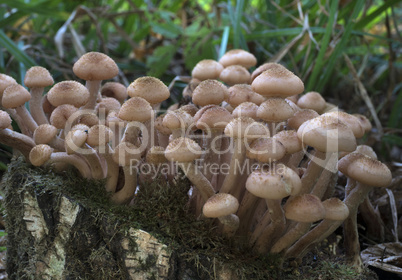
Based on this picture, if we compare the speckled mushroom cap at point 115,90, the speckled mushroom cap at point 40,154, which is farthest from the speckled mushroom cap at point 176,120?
the speckled mushroom cap at point 115,90

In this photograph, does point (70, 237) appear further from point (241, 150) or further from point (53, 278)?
point (241, 150)

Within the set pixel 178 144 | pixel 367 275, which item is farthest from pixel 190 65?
pixel 367 275

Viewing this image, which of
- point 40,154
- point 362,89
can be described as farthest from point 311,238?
point 362,89

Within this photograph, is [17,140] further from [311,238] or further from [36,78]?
[311,238]

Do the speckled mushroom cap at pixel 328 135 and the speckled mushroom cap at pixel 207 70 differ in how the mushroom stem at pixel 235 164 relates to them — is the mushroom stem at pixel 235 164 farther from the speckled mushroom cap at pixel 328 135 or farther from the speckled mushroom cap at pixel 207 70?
the speckled mushroom cap at pixel 207 70

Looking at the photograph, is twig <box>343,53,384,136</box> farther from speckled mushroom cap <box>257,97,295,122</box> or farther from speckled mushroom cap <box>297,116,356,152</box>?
speckled mushroom cap <box>297,116,356,152</box>

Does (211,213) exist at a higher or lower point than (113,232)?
higher


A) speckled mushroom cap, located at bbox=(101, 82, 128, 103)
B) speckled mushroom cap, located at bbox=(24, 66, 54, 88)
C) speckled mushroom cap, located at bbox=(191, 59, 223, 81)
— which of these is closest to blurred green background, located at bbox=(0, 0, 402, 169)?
speckled mushroom cap, located at bbox=(191, 59, 223, 81)
